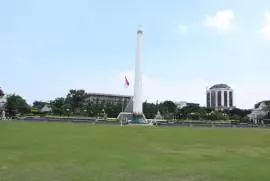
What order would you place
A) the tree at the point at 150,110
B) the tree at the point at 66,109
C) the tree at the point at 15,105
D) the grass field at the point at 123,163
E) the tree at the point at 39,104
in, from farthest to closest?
1. the tree at the point at 39,104
2. the tree at the point at 150,110
3. the tree at the point at 66,109
4. the tree at the point at 15,105
5. the grass field at the point at 123,163

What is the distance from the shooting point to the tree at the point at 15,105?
379ft

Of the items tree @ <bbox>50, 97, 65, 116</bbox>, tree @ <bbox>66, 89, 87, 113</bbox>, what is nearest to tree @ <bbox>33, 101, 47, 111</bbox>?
tree @ <bbox>50, 97, 65, 116</bbox>

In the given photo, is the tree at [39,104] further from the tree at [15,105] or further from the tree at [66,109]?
the tree at [66,109]

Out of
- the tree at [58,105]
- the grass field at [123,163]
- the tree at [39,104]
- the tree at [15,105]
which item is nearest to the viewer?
the grass field at [123,163]

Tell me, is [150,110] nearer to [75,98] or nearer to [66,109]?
[75,98]

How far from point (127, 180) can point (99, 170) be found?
6.47 feet

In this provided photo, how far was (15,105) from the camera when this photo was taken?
390 ft

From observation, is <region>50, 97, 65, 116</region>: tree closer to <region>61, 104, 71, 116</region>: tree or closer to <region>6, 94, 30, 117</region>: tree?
A: <region>61, 104, 71, 116</region>: tree

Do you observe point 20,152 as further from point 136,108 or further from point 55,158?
point 136,108

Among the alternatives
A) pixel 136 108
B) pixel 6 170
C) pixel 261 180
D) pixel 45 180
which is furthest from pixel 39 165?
pixel 136 108

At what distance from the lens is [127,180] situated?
452 inches

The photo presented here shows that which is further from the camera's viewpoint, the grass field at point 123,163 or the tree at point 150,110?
the tree at point 150,110

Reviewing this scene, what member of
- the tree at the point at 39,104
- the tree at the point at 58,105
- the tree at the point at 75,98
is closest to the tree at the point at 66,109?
the tree at the point at 58,105

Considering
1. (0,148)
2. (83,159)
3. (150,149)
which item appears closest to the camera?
(83,159)
